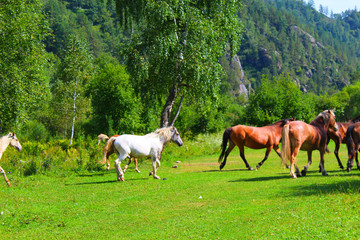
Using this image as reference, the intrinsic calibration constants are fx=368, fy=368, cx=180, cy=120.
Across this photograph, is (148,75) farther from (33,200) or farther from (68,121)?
(68,121)

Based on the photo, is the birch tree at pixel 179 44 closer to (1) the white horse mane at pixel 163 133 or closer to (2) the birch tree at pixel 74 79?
(1) the white horse mane at pixel 163 133

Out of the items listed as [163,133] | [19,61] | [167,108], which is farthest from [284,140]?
[19,61]

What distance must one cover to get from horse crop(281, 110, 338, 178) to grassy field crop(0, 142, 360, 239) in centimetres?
84

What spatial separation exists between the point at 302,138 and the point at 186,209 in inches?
232

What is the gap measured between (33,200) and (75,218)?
274 centimetres

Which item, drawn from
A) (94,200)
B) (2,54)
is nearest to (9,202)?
(94,200)

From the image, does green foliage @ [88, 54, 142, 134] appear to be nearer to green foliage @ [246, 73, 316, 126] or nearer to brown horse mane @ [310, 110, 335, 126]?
green foliage @ [246, 73, 316, 126]

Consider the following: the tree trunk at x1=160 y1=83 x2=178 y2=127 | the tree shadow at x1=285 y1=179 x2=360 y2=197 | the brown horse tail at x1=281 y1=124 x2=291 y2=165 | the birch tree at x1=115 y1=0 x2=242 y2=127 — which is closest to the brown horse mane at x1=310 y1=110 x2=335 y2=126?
the brown horse tail at x1=281 y1=124 x2=291 y2=165

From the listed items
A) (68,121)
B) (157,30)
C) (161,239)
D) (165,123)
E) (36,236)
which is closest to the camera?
(161,239)

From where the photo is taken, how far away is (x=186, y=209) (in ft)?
30.6

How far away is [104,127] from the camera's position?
140 feet

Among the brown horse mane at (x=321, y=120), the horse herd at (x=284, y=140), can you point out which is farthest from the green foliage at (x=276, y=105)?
the brown horse mane at (x=321, y=120)

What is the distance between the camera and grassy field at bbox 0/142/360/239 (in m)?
7.02

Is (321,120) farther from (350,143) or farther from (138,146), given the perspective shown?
(138,146)
